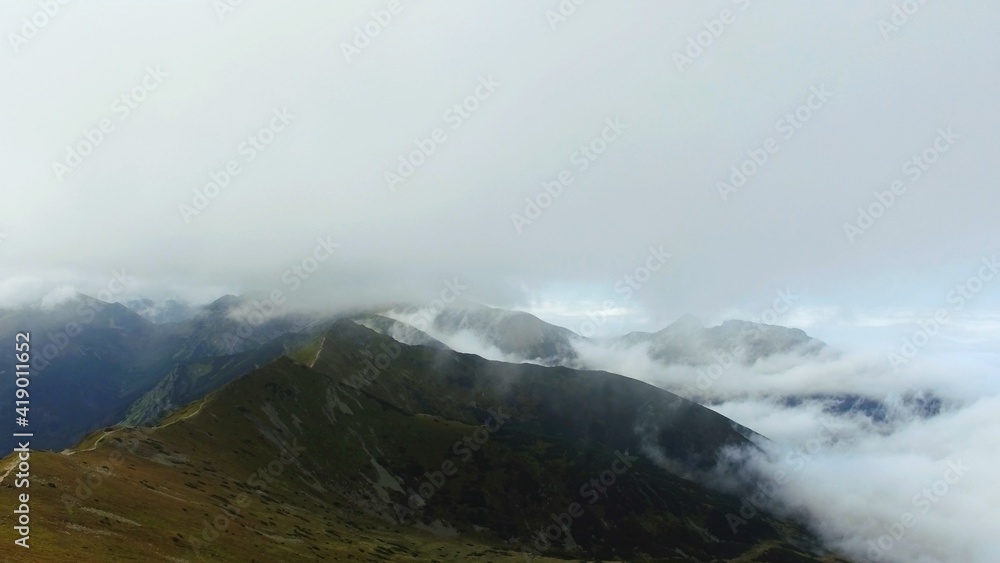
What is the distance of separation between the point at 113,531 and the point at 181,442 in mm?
109848

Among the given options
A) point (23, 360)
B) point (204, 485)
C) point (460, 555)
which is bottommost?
point (460, 555)

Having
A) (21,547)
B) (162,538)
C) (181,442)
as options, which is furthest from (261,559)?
(181,442)

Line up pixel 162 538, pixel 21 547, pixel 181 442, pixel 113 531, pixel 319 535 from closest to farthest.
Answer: pixel 21 547
pixel 113 531
pixel 162 538
pixel 319 535
pixel 181 442

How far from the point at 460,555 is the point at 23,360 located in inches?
6022

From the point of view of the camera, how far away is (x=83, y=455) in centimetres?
12250

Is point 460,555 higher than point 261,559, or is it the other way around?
point 261,559

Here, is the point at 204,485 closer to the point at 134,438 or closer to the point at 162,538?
the point at 134,438

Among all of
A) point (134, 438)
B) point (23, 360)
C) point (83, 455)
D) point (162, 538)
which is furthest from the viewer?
point (134, 438)

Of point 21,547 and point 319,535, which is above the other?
point 21,547

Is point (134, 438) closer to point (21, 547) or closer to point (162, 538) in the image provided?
point (162, 538)

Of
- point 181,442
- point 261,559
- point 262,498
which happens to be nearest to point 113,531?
point 261,559

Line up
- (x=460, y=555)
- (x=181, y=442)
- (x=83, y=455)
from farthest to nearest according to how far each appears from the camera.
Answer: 1. (x=460, y=555)
2. (x=181, y=442)
3. (x=83, y=455)

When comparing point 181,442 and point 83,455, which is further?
point 181,442

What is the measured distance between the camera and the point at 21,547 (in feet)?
202
